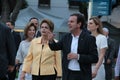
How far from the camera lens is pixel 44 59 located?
386 inches

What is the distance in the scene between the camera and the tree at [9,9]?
108 feet

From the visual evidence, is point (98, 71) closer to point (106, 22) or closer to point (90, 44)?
point (90, 44)

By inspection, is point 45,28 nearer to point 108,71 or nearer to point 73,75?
point 73,75

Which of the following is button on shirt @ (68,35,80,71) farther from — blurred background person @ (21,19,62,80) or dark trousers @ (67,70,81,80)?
blurred background person @ (21,19,62,80)

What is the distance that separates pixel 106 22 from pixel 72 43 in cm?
1905

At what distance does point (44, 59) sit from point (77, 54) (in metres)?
1.03

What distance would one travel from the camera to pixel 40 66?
32.1 ft

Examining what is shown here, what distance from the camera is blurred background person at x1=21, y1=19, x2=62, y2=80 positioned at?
9773 mm

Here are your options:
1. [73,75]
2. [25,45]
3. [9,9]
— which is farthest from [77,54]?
[9,9]

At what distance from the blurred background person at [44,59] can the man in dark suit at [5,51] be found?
0.58m

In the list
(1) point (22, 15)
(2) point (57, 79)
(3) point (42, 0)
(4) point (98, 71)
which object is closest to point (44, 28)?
(2) point (57, 79)

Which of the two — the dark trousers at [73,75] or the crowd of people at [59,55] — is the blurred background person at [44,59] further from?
the dark trousers at [73,75]

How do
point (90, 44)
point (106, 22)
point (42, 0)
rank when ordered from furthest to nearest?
point (42, 0)
point (106, 22)
point (90, 44)

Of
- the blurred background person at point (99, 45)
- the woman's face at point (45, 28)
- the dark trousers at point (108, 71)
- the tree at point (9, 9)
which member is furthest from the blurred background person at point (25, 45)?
the tree at point (9, 9)
